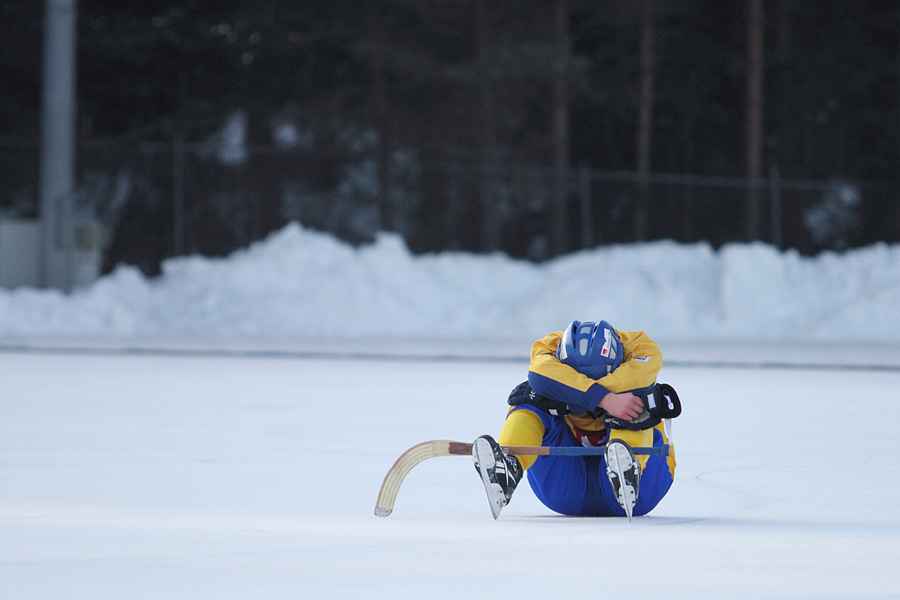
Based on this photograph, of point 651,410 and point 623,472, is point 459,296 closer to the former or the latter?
point 651,410

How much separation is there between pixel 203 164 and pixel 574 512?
65.8 feet

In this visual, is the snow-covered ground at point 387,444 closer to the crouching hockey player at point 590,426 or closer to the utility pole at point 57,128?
the crouching hockey player at point 590,426

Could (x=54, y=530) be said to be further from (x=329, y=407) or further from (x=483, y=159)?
(x=483, y=159)

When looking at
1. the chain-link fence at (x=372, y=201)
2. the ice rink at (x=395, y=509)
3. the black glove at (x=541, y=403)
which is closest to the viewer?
Answer: the ice rink at (x=395, y=509)

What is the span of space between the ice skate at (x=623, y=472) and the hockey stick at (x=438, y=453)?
0.17 meters

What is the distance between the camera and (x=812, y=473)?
23.5 ft

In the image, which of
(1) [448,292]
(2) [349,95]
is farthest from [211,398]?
(2) [349,95]

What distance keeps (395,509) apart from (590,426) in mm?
936

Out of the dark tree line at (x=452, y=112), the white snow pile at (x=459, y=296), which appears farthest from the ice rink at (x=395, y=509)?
the dark tree line at (x=452, y=112)

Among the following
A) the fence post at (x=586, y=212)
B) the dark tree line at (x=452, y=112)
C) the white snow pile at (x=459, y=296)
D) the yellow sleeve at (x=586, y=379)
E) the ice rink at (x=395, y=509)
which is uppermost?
the dark tree line at (x=452, y=112)

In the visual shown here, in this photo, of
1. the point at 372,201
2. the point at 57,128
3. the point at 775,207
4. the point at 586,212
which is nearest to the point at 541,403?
the point at 57,128

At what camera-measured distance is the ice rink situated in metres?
4.32

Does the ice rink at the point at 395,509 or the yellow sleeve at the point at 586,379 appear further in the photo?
the yellow sleeve at the point at 586,379

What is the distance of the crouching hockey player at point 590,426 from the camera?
5.41 metres
